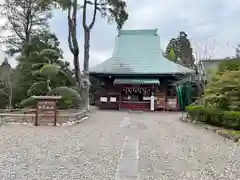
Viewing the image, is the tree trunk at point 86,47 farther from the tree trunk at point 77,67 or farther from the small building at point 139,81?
the small building at point 139,81

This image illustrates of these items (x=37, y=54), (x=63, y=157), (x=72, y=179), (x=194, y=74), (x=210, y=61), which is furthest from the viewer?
(x=210, y=61)

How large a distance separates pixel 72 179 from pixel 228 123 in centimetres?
805

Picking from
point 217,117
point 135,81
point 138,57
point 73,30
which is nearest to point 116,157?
point 217,117

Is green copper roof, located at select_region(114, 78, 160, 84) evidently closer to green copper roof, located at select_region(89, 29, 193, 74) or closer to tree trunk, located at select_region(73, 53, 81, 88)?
green copper roof, located at select_region(89, 29, 193, 74)

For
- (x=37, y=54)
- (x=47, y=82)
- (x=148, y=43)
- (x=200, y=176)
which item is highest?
(x=148, y=43)

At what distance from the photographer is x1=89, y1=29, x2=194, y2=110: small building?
23422 millimetres

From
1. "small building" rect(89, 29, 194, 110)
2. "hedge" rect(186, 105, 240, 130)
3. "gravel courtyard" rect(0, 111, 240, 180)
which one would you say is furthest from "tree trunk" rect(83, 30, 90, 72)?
"gravel courtyard" rect(0, 111, 240, 180)

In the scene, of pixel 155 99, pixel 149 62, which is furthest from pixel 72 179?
pixel 149 62

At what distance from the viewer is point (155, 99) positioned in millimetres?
23766

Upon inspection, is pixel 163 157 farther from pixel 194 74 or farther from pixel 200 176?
pixel 194 74

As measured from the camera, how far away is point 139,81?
23.5m

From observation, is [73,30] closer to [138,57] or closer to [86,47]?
[86,47]

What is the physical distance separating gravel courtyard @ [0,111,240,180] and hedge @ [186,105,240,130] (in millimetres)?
1777

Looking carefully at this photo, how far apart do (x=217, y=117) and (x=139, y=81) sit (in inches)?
460
